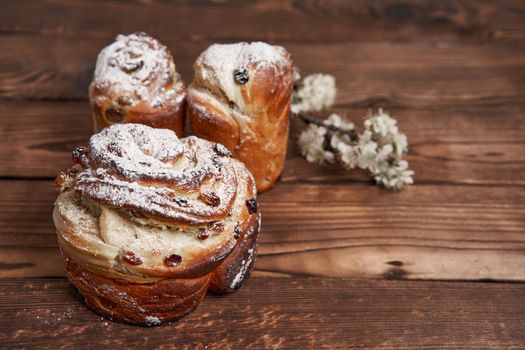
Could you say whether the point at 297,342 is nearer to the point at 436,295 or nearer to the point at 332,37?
the point at 436,295

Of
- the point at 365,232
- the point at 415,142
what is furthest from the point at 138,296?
the point at 415,142

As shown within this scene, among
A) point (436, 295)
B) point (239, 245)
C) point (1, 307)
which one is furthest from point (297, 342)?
point (1, 307)

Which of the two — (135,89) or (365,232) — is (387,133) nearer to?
(365,232)

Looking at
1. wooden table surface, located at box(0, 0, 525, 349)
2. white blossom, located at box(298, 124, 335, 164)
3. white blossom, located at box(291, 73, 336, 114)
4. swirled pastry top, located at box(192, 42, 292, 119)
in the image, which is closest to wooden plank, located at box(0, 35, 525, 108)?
wooden table surface, located at box(0, 0, 525, 349)

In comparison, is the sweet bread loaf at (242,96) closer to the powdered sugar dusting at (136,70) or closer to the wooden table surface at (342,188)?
the powdered sugar dusting at (136,70)

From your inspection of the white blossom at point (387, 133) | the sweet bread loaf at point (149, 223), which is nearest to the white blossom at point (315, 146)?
the white blossom at point (387, 133)
